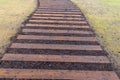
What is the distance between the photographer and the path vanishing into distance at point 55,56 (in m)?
5.34

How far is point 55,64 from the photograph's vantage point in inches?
232

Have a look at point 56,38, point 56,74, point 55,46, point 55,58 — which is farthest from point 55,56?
point 56,38

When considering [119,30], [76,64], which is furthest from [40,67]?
[119,30]

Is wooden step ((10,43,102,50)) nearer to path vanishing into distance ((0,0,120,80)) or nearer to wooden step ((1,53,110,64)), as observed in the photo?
path vanishing into distance ((0,0,120,80))

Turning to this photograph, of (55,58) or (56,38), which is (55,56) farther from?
(56,38)

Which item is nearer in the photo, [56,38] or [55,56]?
Result: [55,56]

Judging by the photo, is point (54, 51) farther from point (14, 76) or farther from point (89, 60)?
point (14, 76)

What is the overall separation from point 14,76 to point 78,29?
438 centimetres

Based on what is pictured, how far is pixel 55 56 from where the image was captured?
6.37 metres

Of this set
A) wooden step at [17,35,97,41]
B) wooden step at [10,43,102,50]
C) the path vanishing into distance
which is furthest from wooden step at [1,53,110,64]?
wooden step at [17,35,97,41]

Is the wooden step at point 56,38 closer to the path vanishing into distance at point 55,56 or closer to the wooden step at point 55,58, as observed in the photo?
the path vanishing into distance at point 55,56

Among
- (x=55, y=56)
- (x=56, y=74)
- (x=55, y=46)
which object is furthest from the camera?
(x=55, y=46)

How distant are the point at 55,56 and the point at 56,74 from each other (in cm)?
107

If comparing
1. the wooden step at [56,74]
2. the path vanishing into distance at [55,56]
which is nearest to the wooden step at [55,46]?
the path vanishing into distance at [55,56]
